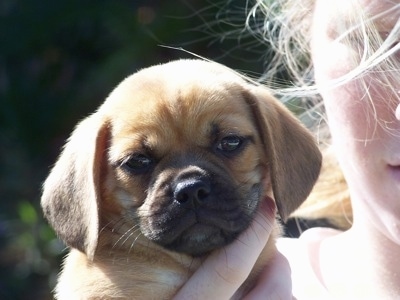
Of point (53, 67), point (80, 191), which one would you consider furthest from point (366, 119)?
point (53, 67)

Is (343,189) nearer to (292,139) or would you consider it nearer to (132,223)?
(292,139)

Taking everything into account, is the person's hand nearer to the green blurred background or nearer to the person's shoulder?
the person's shoulder

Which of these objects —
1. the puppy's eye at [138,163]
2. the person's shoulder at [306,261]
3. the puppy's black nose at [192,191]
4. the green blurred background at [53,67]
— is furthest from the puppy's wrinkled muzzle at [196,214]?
the green blurred background at [53,67]

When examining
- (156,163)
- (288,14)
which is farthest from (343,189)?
(156,163)

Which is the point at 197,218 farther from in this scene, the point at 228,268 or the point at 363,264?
the point at 363,264

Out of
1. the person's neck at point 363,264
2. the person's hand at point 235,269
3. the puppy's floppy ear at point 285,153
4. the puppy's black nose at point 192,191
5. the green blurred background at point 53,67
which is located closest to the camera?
the puppy's black nose at point 192,191

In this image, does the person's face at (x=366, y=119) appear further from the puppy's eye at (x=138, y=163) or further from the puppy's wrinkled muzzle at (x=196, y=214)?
the puppy's eye at (x=138, y=163)
